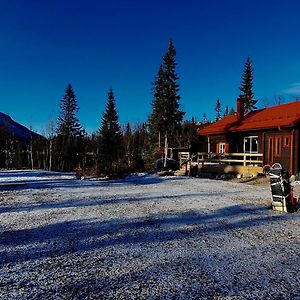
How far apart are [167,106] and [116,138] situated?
10.9 meters

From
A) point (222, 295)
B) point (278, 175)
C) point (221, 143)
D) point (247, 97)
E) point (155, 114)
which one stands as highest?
point (247, 97)

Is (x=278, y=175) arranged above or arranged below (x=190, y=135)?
below

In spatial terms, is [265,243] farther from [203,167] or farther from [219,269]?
[203,167]

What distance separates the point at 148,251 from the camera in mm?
5555

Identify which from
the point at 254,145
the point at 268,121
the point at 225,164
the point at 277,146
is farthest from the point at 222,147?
the point at 277,146

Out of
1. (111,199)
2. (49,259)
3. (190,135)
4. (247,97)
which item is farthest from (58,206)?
(247,97)

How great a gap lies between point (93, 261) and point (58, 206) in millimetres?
5332

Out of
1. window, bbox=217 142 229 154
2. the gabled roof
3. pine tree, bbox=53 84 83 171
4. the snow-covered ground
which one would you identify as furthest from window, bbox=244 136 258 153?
pine tree, bbox=53 84 83 171

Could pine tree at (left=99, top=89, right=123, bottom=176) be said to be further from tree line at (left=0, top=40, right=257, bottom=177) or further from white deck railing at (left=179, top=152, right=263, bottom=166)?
white deck railing at (left=179, top=152, right=263, bottom=166)

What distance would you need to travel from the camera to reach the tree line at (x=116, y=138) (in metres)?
35.5

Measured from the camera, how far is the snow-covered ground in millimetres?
4055

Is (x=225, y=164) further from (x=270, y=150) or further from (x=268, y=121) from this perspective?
(x=268, y=121)

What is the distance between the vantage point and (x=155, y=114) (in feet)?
121

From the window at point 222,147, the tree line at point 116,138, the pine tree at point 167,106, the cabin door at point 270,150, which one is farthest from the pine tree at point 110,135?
the cabin door at point 270,150
